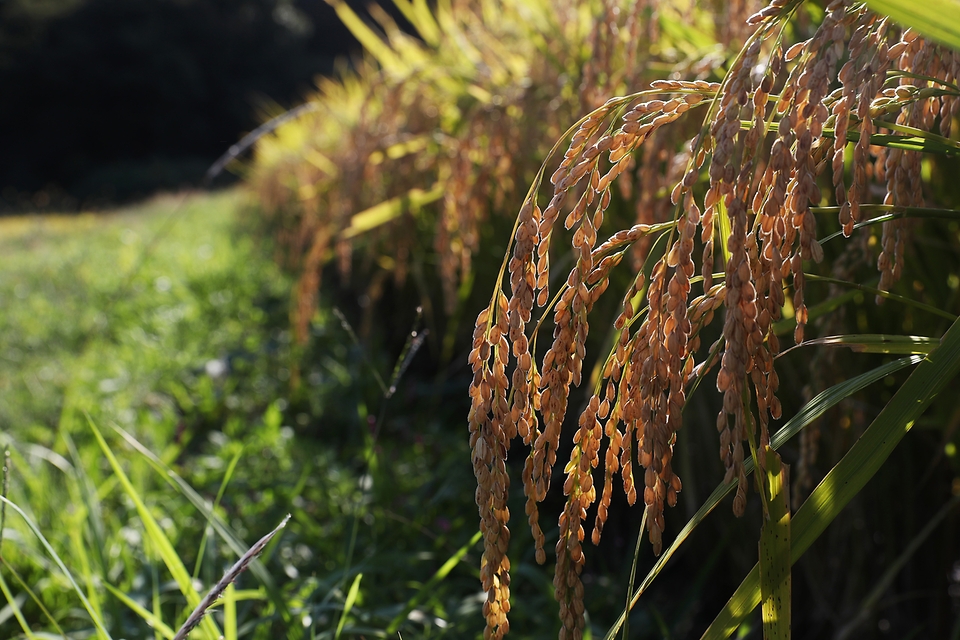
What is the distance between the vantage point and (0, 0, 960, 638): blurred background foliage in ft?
4.17

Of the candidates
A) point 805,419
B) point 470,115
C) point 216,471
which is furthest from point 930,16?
point 216,471

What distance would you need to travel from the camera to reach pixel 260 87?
2928 centimetres

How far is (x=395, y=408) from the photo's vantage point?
9.21ft

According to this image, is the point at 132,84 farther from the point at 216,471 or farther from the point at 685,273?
the point at 685,273

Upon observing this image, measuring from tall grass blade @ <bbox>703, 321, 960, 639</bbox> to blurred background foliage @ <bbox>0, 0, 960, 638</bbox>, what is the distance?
249mm

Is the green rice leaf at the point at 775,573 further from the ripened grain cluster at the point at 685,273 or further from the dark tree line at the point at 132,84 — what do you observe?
the dark tree line at the point at 132,84

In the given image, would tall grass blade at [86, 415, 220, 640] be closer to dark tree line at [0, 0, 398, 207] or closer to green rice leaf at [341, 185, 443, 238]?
green rice leaf at [341, 185, 443, 238]

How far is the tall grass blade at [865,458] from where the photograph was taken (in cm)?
59

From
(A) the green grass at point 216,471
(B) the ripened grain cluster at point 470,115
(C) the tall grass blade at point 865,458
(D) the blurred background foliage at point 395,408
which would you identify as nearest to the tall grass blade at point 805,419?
(C) the tall grass blade at point 865,458

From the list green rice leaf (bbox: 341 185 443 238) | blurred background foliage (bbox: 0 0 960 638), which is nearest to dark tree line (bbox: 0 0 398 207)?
blurred background foliage (bbox: 0 0 960 638)

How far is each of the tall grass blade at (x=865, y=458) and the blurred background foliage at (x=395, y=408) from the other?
0.82ft

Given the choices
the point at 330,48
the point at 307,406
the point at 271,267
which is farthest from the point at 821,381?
the point at 330,48

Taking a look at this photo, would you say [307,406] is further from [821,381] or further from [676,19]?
[821,381]

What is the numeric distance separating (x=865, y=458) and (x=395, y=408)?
7.53 feet
